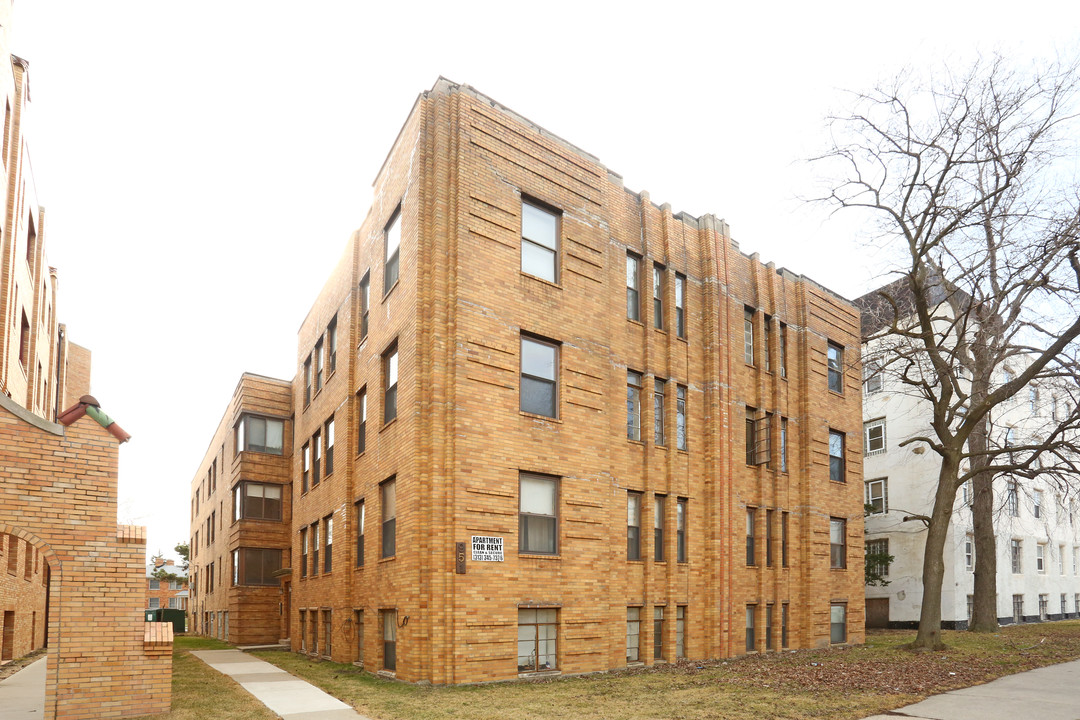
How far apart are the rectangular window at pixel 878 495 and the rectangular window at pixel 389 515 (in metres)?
24.8

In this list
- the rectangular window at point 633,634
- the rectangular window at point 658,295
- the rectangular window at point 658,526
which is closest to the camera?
the rectangular window at point 633,634

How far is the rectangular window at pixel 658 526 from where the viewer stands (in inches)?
730

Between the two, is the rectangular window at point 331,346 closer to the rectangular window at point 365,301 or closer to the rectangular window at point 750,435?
the rectangular window at point 365,301

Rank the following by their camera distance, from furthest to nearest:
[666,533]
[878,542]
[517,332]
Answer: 1. [878,542]
2. [666,533]
3. [517,332]

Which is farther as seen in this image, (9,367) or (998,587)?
(998,587)

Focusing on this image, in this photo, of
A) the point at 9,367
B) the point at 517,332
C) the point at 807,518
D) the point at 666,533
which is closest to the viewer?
the point at 517,332

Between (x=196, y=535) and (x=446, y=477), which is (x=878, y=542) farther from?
(x=196, y=535)

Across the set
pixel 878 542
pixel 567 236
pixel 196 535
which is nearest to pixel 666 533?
pixel 567 236

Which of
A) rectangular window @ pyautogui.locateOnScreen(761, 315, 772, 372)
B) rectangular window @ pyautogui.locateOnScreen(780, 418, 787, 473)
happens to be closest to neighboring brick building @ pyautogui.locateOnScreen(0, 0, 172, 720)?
rectangular window @ pyautogui.locateOnScreen(780, 418, 787, 473)

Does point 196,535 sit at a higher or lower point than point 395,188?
lower

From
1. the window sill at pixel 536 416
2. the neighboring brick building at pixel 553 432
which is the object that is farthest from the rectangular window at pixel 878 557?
the window sill at pixel 536 416

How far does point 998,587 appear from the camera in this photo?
115 feet

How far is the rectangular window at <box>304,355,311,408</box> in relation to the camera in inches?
1054

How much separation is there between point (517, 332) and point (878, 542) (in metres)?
25.0
